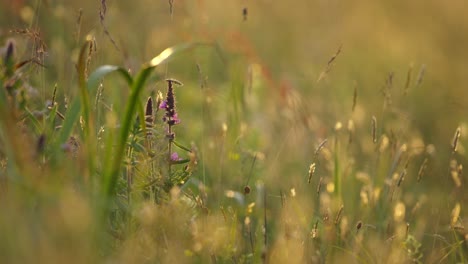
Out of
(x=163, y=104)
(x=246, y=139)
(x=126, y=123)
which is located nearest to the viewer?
(x=126, y=123)

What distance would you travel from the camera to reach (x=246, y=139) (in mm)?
3475

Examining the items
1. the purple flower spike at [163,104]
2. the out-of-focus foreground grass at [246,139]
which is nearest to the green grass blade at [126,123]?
the out-of-focus foreground grass at [246,139]

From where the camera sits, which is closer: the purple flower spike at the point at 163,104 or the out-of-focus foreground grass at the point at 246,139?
the out-of-focus foreground grass at the point at 246,139

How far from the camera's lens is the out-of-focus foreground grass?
1766mm

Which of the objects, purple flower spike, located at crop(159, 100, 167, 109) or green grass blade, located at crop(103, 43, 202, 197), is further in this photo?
purple flower spike, located at crop(159, 100, 167, 109)

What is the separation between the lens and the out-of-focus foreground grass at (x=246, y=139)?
177 centimetres

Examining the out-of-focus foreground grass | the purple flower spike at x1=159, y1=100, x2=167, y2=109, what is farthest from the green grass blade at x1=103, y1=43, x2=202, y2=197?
A: the purple flower spike at x1=159, y1=100, x2=167, y2=109

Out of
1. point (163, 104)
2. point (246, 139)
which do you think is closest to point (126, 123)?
point (163, 104)

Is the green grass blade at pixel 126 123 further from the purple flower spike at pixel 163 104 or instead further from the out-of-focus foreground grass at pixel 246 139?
the purple flower spike at pixel 163 104

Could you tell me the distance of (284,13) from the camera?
6.06 m

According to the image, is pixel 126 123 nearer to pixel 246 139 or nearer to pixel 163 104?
pixel 163 104

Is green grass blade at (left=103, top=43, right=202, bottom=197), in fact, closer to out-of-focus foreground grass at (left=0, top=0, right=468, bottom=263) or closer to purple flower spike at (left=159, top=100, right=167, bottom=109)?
Answer: out-of-focus foreground grass at (left=0, top=0, right=468, bottom=263)

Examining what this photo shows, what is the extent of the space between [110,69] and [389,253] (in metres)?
0.93

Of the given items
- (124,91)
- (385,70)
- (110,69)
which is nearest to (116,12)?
(124,91)
